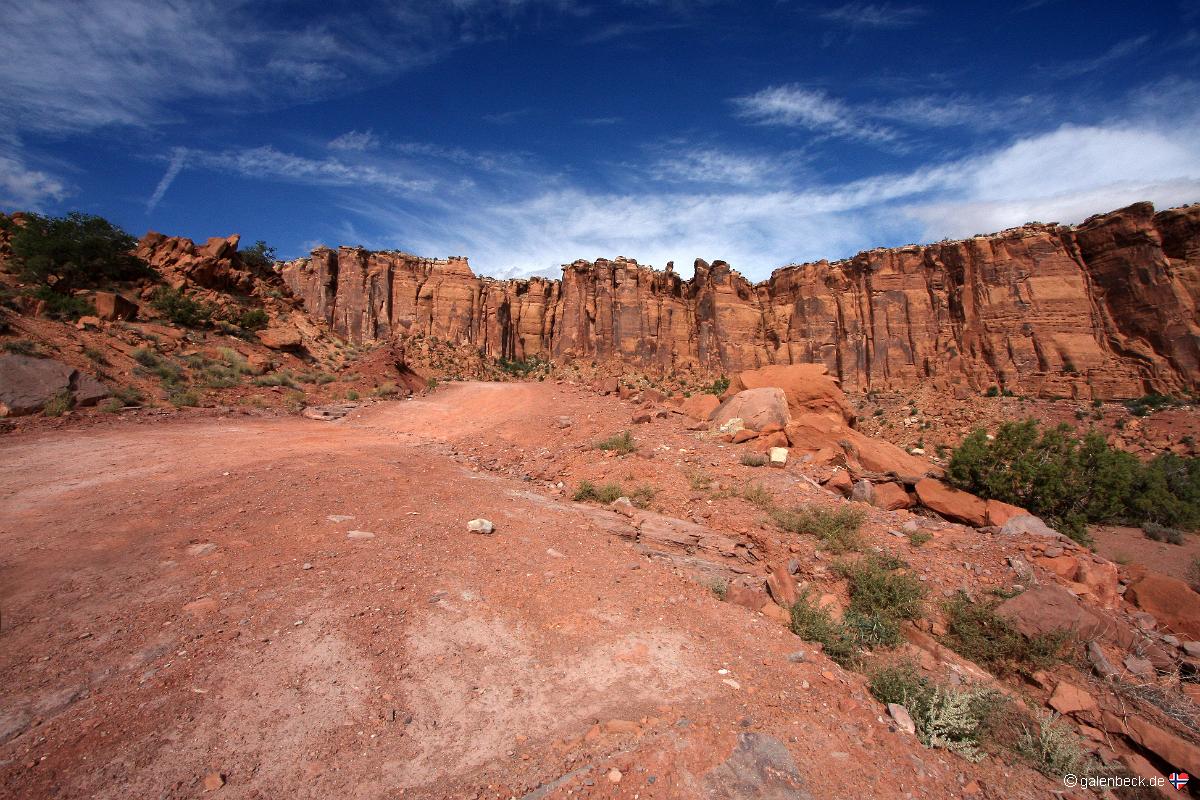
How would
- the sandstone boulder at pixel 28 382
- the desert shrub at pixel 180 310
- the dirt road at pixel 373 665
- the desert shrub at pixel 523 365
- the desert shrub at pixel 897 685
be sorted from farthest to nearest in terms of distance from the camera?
the desert shrub at pixel 523 365, the desert shrub at pixel 180 310, the sandstone boulder at pixel 28 382, the desert shrub at pixel 897 685, the dirt road at pixel 373 665

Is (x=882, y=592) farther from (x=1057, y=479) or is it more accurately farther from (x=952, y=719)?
(x=1057, y=479)

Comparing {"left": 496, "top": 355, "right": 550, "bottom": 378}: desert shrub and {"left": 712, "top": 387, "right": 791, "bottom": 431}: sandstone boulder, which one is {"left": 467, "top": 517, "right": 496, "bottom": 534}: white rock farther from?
{"left": 496, "top": 355, "right": 550, "bottom": 378}: desert shrub

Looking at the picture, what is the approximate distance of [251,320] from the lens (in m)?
20.0

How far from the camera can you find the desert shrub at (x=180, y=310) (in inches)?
679

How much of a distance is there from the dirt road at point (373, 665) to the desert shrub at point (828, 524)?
2.26 metres

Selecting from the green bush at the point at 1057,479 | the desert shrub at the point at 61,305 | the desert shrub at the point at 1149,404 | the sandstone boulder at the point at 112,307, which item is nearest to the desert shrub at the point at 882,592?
the green bush at the point at 1057,479

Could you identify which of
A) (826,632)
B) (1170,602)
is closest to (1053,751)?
(826,632)

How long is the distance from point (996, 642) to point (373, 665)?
6234 millimetres

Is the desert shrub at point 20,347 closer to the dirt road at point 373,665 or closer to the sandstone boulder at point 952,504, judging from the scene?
the dirt road at point 373,665

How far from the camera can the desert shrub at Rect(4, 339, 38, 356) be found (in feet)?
32.7

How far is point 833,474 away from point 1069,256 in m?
39.5

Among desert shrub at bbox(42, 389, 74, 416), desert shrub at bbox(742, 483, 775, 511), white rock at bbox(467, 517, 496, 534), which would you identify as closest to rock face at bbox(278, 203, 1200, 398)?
desert shrub at bbox(42, 389, 74, 416)

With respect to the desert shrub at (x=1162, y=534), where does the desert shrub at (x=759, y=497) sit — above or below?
above

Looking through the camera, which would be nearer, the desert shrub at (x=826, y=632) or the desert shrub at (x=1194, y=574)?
the desert shrub at (x=826, y=632)
